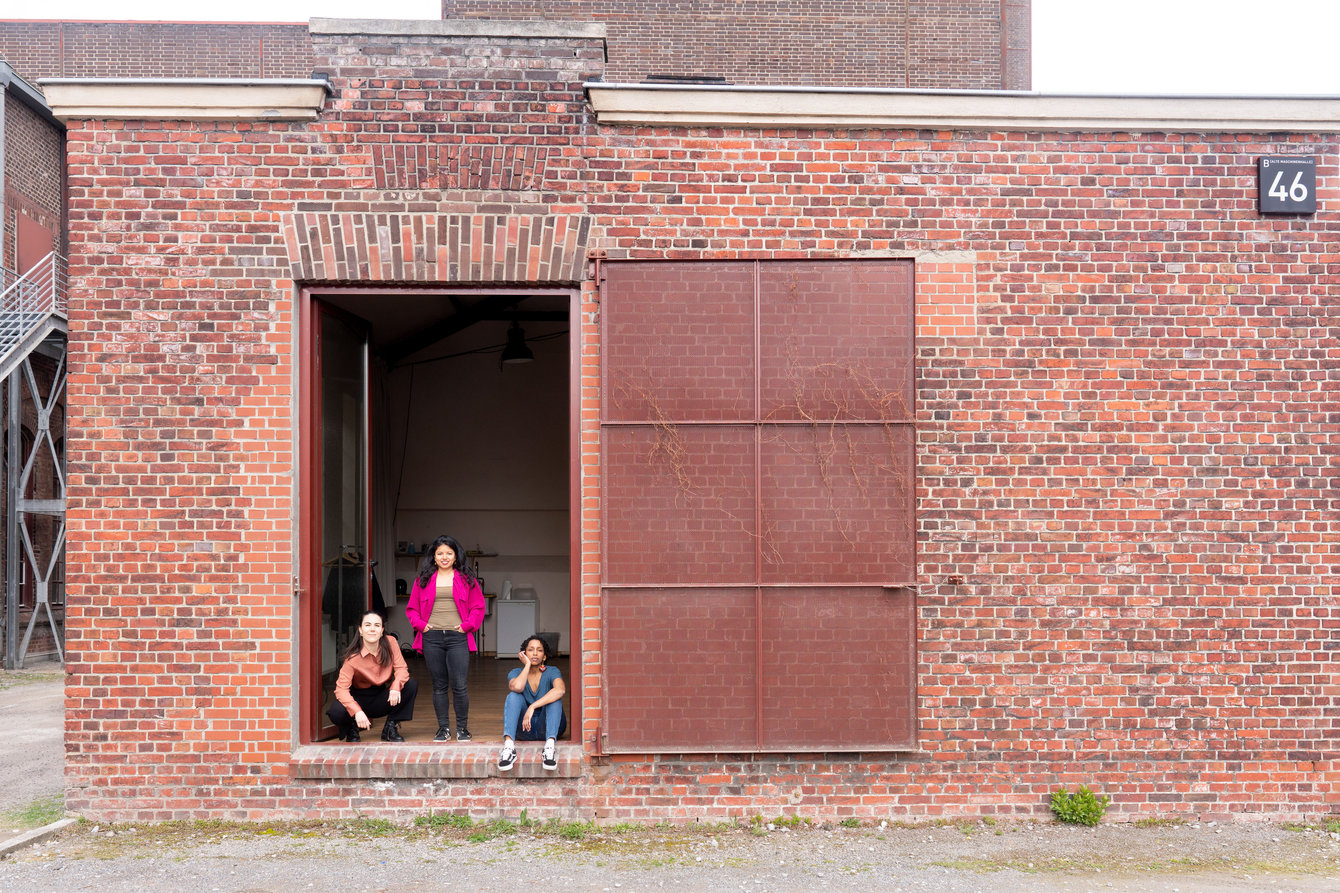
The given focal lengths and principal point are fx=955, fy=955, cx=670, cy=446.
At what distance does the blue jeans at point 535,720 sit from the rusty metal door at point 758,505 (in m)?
0.40

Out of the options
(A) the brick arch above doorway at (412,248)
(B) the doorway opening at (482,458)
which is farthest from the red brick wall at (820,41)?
(A) the brick arch above doorway at (412,248)

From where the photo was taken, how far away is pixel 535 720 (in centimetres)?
636

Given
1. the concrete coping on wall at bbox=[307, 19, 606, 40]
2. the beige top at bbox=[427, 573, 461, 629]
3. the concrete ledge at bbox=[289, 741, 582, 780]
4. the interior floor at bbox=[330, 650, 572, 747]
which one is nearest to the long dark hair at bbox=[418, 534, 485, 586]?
the beige top at bbox=[427, 573, 461, 629]

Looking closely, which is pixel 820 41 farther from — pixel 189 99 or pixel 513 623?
pixel 189 99

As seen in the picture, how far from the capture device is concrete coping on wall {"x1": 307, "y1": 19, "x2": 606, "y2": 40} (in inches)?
242

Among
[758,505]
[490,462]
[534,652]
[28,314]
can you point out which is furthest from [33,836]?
[28,314]

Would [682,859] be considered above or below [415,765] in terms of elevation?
below

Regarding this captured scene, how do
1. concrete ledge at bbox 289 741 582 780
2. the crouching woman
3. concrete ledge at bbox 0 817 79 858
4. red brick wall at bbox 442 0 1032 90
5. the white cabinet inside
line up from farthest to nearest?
red brick wall at bbox 442 0 1032 90, the white cabinet inside, the crouching woman, concrete ledge at bbox 289 741 582 780, concrete ledge at bbox 0 817 79 858

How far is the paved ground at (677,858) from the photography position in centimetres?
520

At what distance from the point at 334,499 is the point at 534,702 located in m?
2.24

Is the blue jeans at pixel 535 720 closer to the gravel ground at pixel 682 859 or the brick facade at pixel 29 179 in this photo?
the gravel ground at pixel 682 859

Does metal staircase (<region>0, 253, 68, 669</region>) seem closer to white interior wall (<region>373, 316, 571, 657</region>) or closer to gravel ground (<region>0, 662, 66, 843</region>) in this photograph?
gravel ground (<region>0, 662, 66, 843</region>)

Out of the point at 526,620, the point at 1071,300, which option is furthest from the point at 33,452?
the point at 1071,300

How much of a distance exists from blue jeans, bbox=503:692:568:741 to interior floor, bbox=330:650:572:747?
17 centimetres
